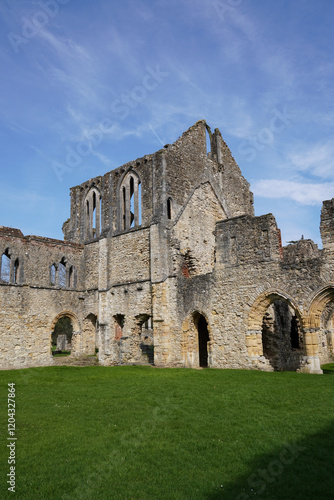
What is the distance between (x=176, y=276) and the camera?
18.9 m

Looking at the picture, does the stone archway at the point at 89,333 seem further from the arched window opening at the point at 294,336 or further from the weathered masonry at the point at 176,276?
the arched window opening at the point at 294,336

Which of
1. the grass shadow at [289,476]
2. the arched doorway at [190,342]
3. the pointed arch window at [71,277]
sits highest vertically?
the pointed arch window at [71,277]

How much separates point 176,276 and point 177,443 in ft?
41.4

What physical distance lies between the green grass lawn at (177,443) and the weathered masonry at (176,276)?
4664mm

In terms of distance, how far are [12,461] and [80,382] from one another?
7.98 metres

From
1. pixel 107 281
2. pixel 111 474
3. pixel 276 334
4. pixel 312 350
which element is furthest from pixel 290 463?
pixel 107 281

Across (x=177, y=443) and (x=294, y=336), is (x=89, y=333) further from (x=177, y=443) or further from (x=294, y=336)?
(x=177, y=443)

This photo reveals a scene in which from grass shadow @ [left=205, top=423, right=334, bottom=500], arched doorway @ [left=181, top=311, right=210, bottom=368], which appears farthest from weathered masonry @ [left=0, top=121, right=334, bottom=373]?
grass shadow @ [left=205, top=423, right=334, bottom=500]

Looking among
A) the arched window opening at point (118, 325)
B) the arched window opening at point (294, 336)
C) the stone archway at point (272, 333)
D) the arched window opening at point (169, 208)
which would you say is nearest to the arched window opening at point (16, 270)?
the arched window opening at point (118, 325)

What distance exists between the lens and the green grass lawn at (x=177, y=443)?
15.8 feet

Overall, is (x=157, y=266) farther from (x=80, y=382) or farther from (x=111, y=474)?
(x=111, y=474)

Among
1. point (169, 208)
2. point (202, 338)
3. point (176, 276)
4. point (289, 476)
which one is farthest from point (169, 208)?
point (289, 476)

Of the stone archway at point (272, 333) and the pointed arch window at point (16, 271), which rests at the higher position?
the pointed arch window at point (16, 271)

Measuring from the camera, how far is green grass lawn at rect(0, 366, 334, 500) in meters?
4.80
